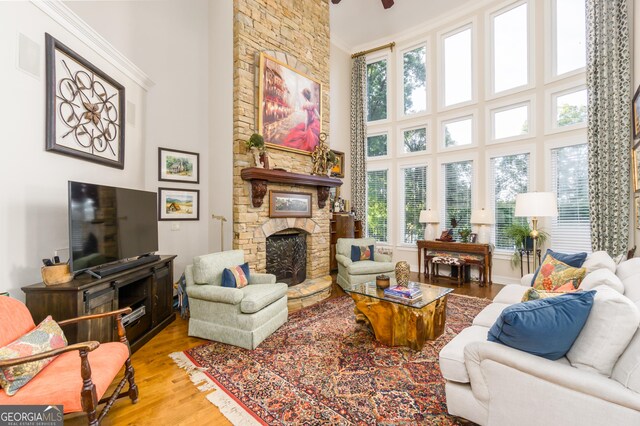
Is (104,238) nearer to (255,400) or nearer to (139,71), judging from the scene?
(255,400)

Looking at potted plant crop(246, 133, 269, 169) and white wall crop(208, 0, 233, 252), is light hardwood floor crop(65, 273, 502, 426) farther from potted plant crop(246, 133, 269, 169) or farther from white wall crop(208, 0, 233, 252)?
potted plant crop(246, 133, 269, 169)

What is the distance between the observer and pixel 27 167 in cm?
229

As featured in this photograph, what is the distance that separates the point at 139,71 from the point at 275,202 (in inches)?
97.2

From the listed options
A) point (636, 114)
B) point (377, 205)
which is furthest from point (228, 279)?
point (636, 114)

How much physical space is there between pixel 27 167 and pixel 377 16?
6.56m

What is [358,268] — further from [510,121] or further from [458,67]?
[458,67]

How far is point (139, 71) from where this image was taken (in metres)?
3.66

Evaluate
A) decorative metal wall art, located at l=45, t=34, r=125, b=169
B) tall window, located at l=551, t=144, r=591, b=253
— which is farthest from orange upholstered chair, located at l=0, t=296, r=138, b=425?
tall window, located at l=551, t=144, r=591, b=253

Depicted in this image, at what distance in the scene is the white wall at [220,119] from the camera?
4.25 m

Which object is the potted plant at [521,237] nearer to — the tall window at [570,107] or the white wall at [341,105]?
the tall window at [570,107]

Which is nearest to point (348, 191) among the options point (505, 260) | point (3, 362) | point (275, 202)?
point (275, 202)

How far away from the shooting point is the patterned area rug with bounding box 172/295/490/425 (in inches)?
74.6

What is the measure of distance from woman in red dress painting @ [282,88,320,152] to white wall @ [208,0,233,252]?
103 centimetres

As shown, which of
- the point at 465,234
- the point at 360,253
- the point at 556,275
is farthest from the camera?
the point at 465,234
